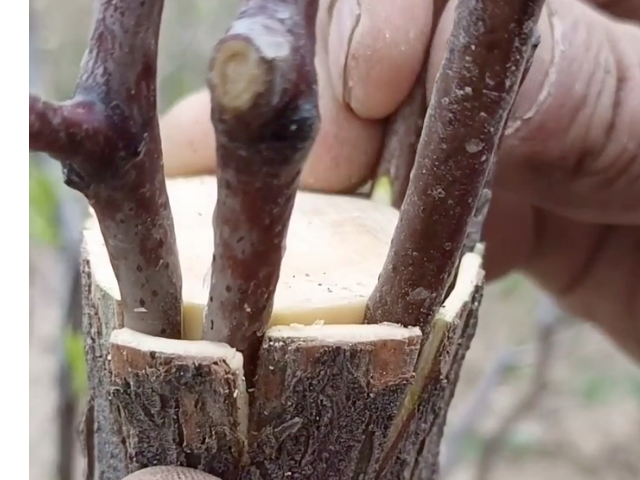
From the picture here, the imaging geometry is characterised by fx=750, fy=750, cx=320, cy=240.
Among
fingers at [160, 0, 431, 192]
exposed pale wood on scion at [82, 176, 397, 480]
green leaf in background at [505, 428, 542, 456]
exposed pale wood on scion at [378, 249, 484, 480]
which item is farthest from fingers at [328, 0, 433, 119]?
green leaf in background at [505, 428, 542, 456]

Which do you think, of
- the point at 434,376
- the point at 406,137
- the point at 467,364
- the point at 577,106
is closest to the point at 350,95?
the point at 406,137

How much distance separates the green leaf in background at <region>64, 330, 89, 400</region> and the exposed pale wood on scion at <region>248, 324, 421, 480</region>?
0.57 metres

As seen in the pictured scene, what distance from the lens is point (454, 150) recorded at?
0.33 m

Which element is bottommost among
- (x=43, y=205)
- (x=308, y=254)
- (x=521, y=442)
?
(x=521, y=442)

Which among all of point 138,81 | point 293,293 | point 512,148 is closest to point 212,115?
point 138,81

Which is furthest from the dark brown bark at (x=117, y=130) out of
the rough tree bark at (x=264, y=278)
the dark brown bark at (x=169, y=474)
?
the dark brown bark at (x=169, y=474)

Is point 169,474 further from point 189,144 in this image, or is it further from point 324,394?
point 189,144

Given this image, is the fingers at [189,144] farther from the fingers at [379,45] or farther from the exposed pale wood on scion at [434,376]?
the exposed pale wood on scion at [434,376]

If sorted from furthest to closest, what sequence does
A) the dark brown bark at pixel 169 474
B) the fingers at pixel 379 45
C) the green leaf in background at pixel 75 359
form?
the green leaf in background at pixel 75 359
the fingers at pixel 379 45
the dark brown bark at pixel 169 474

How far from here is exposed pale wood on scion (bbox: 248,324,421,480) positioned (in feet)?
1.19

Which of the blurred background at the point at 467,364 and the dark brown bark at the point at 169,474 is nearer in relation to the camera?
the dark brown bark at the point at 169,474

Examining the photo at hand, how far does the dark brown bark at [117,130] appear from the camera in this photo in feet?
0.93

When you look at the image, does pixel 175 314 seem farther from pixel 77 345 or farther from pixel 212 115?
pixel 77 345

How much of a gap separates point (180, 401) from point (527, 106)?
1.28 feet
